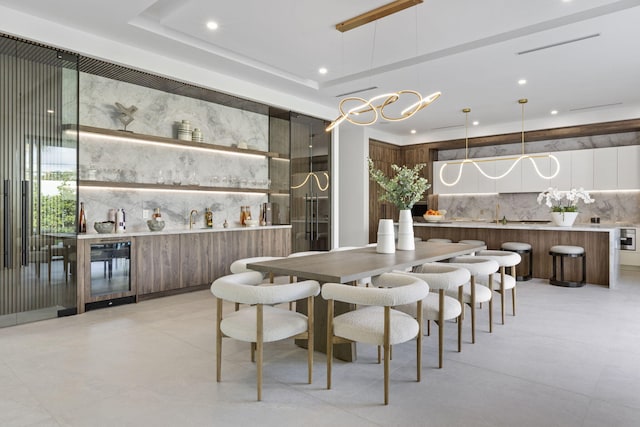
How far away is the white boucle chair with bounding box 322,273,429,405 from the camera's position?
2.31m

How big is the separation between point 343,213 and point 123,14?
6025 mm

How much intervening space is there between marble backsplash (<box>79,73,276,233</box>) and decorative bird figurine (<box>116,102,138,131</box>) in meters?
0.10

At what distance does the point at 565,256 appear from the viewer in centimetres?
593

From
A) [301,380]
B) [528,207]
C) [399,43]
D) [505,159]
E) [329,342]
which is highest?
[399,43]

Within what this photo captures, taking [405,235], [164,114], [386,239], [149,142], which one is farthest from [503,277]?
[164,114]

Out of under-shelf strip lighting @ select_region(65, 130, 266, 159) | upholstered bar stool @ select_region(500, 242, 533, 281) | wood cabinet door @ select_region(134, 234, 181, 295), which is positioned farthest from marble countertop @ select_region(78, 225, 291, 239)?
upholstered bar stool @ select_region(500, 242, 533, 281)

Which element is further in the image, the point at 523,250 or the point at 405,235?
the point at 523,250

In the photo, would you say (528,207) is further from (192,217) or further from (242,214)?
(192,217)

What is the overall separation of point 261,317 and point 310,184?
16.4 feet

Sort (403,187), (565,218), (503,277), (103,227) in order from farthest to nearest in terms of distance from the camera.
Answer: (565,218)
(103,227)
(503,277)
(403,187)

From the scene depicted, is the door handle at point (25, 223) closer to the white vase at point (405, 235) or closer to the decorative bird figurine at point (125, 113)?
the decorative bird figurine at point (125, 113)

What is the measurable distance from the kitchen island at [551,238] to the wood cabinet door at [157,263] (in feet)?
15.4

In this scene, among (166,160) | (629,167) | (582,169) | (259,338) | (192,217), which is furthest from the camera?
(582,169)

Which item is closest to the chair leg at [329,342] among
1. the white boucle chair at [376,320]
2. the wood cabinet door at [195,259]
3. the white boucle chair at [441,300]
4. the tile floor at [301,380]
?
the white boucle chair at [376,320]
